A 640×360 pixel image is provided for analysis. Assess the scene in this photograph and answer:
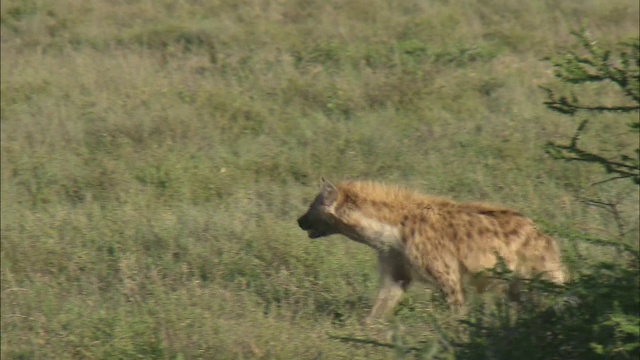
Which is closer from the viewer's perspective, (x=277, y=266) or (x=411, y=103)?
(x=277, y=266)

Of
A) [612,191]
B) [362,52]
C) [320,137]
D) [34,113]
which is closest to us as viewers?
[612,191]

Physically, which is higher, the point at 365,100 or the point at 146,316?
the point at 365,100

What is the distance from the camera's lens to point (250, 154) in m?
11.2

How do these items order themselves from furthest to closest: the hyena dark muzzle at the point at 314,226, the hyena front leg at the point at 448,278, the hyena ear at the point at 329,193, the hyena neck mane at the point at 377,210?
the hyena dark muzzle at the point at 314,226 → the hyena ear at the point at 329,193 → the hyena neck mane at the point at 377,210 → the hyena front leg at the point at 448,278

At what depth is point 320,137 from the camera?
452 inches

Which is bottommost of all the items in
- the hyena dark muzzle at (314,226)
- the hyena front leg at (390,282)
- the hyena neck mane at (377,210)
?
the hyena front leg at (390,282)

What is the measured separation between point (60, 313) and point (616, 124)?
5.84 m

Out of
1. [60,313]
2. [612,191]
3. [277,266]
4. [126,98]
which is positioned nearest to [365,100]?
[126,98]

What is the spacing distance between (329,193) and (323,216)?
17 centimetres

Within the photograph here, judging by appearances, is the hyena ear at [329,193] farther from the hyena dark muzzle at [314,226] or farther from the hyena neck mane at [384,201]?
the hyena dark muzzle at [314,226]

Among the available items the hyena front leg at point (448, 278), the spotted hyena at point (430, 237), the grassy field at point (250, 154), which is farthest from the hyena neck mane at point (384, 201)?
the grassy field at point (250, 154)

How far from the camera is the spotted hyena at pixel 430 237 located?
757 cm

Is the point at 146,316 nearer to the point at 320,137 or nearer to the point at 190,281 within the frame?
the point at 190,281

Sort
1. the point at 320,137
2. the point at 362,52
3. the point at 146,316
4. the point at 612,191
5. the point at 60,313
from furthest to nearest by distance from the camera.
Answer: the point at 362,52
the point at 320,137
the point at 612,191
the point at 60,313
the point at 146,316
